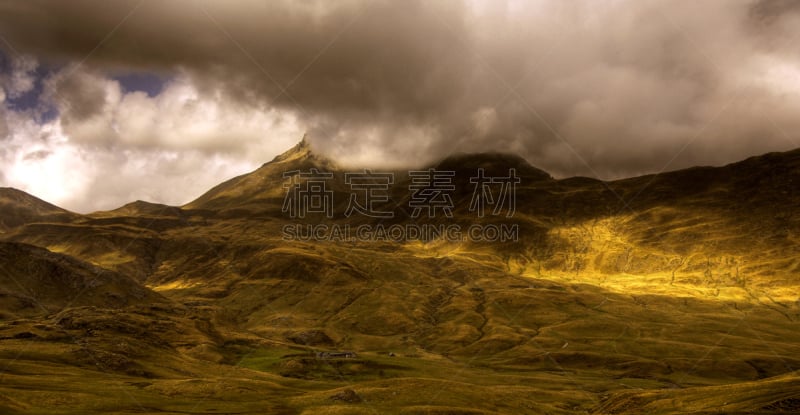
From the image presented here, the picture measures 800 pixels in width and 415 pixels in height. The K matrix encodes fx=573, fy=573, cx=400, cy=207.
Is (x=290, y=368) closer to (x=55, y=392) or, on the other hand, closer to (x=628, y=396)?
(x=55, y=392)

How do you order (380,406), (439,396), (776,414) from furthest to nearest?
(439,396)
(380,406)
(776,414)

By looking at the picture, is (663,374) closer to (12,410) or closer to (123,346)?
(123,346)

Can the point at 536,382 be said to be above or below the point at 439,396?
below

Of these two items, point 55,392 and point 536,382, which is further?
point 536,382

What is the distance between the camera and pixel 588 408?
128 m

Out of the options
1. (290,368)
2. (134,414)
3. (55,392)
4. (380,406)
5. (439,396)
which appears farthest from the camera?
(290,368)

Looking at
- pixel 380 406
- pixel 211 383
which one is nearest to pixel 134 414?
pixel 211 383

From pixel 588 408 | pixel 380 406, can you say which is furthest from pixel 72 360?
pixel 588 408

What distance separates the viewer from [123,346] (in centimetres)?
15200

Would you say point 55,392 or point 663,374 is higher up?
point 55,392

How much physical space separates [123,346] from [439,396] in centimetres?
8982

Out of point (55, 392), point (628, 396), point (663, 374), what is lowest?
point (663, 374)

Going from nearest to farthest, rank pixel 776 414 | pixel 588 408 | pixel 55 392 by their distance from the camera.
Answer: pixel 776 414
pixel 55 392
pixel 588 408

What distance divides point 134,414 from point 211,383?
32.1 m
